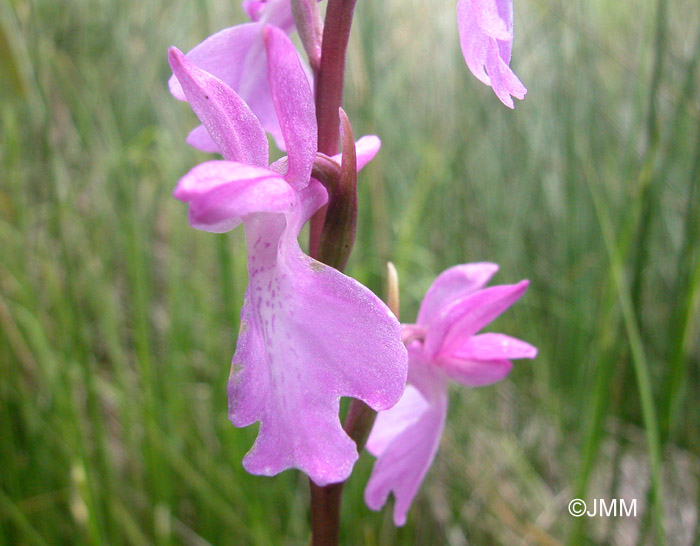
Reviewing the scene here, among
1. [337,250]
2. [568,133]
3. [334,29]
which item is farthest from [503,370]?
[568,133]

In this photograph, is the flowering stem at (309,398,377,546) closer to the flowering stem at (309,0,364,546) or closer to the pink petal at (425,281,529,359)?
the flowering stem at (309,0,364,546)

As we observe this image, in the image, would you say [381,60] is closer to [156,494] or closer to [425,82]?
[425,82]

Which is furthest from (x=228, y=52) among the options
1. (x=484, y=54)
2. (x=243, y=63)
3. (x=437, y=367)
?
(x=437, y=367)

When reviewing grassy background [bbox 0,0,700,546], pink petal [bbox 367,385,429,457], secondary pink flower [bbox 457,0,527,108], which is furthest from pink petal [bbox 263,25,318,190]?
grassy background [bbox 0,0,700,546]

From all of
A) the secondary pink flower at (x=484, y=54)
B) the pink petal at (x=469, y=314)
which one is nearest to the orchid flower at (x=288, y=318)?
the secondary pink flower at (x=484, y=54)

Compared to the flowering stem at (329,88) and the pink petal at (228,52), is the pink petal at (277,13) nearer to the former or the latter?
the pink petal at (228,52)
